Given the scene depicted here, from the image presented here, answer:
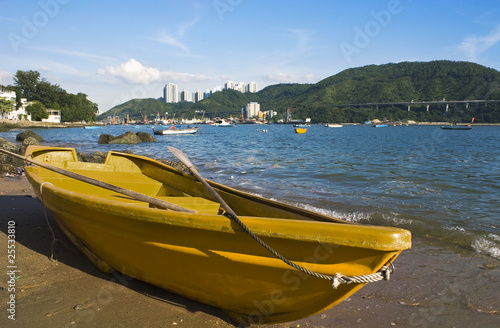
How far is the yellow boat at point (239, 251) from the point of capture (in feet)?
7.84

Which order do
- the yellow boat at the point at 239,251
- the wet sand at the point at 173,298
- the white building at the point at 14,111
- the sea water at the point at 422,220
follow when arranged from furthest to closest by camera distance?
the white building at the point at 14,111 < the sea water at the point at 422,220 < the wet sand at the point at 173,298 < the yellow boat at the point at 239,251

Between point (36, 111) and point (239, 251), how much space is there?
103m

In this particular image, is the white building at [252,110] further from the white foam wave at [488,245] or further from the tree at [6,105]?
the white foam wave at [488,245]

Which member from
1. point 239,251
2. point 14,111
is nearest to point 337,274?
point 239,251

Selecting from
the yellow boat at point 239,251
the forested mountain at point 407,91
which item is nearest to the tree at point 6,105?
the forested mountain at point 407,91

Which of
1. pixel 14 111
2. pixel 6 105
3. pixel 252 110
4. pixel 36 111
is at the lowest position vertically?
pixel 14 111

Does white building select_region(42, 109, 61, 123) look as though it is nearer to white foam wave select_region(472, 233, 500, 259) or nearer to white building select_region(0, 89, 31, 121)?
white building select_region(0, 89, 31, 121)

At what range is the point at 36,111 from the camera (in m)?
88.8

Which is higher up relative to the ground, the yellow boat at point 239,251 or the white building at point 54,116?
the white building at point 54,116

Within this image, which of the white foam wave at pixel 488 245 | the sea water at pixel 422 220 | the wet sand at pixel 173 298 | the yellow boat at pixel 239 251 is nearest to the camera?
the yellow boat at pixel 239 251

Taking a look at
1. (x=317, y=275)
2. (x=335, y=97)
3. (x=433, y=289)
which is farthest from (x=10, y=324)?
(x=335, y=97)

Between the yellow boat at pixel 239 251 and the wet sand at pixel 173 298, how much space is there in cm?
19

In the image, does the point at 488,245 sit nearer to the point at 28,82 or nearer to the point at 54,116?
the point at 54,116

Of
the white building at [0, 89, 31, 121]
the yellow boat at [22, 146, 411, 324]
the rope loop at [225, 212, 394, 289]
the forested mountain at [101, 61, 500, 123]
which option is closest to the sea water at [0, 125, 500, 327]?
the yellow boat at [22, 146, 411, 324]
